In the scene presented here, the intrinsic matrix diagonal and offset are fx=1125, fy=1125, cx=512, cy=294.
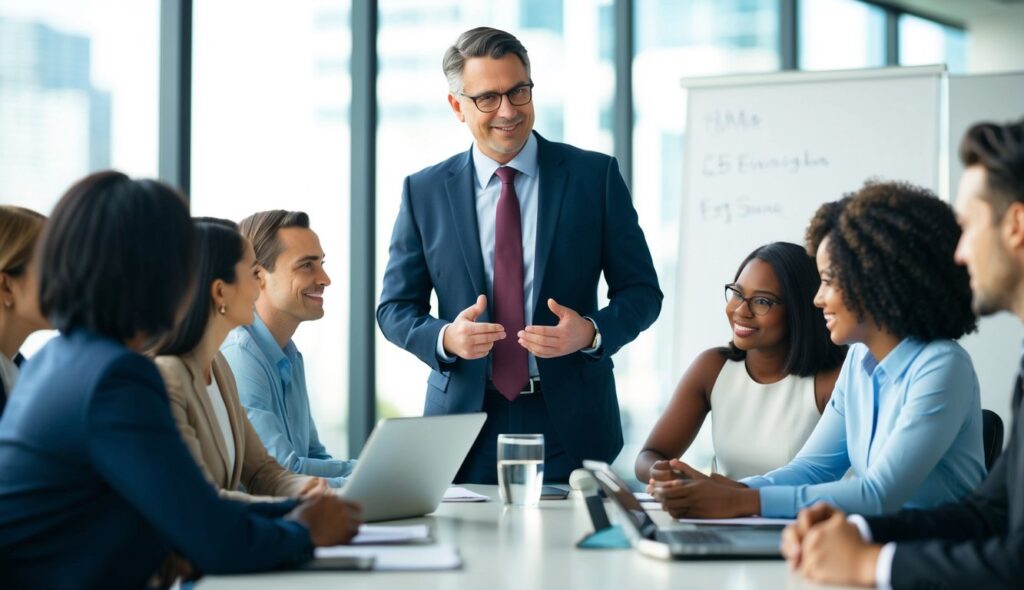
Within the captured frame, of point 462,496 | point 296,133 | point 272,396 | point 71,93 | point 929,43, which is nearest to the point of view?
point 462,496

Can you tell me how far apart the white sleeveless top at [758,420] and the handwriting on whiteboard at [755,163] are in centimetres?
187

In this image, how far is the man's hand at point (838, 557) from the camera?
149cm

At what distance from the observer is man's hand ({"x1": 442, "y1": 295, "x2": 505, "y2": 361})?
8.27 ft

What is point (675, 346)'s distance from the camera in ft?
15.7

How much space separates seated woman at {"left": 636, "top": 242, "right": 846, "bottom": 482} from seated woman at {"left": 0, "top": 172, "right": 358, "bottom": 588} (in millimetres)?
1510

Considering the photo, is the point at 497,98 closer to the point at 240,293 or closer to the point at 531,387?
the point at 531,387

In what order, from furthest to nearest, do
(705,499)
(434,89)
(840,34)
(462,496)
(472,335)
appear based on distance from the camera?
(840,34)
(434,89)
(472,335)
(462,496)
(705,499)

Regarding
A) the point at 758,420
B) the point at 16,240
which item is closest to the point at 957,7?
the point at 758,420

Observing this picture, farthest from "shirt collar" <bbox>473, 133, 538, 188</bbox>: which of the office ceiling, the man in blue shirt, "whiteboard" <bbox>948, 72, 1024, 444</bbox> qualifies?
the office ceiling

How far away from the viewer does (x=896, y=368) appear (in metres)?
2.12

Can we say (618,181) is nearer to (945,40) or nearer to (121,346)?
(121,346)

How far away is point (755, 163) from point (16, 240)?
10.8 feet

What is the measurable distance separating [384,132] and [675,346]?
1517 mm

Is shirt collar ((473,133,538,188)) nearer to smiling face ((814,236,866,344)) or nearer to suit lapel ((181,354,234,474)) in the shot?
smiling face ((814,236,866,344))
